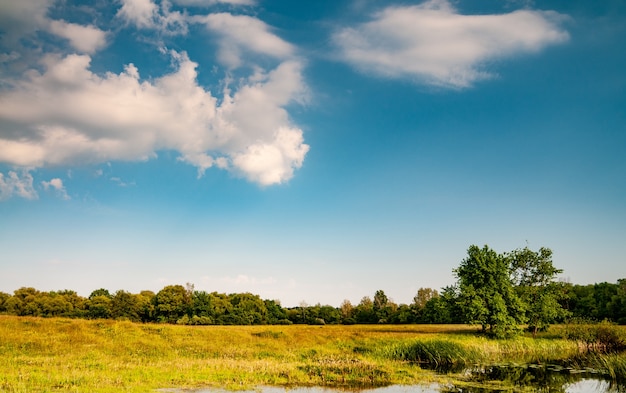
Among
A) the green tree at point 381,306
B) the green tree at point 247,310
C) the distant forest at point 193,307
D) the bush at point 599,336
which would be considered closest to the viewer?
the bush at point 599,336

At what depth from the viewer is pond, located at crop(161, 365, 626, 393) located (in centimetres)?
2484

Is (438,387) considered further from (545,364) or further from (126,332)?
(126,332)

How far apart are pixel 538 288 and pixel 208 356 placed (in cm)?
4835

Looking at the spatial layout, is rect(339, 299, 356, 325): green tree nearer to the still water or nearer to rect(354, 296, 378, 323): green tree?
rect(354, 296, 378, 323): green tree

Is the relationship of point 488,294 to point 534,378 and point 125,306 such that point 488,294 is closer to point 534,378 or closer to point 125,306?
point 534,378

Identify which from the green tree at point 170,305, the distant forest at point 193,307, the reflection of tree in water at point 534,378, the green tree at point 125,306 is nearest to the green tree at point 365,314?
the distant forest at point 193,307

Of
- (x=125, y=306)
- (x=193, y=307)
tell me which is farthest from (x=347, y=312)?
(x=125, y=306)

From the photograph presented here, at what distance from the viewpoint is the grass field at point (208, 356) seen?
23.4 metres

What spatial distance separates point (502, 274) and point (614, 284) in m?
61.1

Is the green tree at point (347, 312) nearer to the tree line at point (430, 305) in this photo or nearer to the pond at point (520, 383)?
the tree line at point (430, 305)

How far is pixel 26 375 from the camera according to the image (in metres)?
22.0

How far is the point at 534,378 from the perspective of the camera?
30.8 m

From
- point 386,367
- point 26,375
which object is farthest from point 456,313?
point 26,375

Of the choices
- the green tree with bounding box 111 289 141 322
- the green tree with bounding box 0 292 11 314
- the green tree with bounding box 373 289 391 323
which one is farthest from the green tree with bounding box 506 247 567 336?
the green tree with bounding box 0 292 11 314
